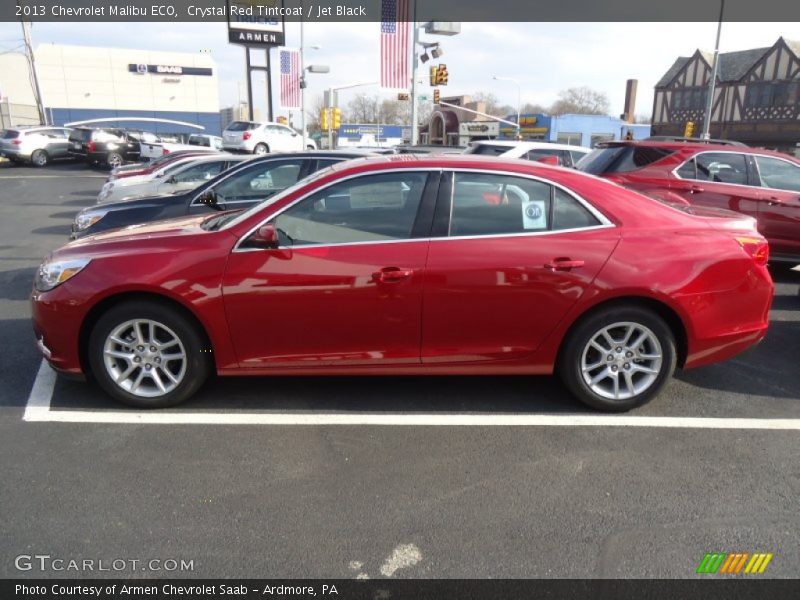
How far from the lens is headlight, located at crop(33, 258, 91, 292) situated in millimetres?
3873

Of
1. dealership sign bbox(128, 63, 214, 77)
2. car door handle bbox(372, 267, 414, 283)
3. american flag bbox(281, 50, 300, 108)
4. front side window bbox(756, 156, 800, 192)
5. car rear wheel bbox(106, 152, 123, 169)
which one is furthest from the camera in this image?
dealership sign bbox(128, 63, 214, 77)

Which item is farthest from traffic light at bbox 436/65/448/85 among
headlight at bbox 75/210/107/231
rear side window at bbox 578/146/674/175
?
headlight at bbox 75/210/107/231

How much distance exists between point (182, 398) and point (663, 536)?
2936 millimetres

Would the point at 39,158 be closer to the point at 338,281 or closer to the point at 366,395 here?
the point at 366,395

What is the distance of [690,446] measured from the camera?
369 cm

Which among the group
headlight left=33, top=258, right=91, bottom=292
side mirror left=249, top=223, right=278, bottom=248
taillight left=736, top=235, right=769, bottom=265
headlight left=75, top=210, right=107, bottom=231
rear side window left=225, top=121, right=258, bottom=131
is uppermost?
rear side window left=225, top=121, right=258, bottom=131

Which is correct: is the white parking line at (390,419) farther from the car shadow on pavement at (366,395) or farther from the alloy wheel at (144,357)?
the alloy wheel at (144,357)

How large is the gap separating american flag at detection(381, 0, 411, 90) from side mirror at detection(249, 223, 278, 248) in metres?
22.1

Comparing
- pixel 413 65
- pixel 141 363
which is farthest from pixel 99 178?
pixel 141 363

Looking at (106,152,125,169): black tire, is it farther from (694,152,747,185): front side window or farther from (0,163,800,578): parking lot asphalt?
(694,152,747,185): front side window

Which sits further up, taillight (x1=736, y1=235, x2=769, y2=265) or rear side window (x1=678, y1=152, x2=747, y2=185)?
rear side window (x1=678, y1=152, x2=747, y2=185)

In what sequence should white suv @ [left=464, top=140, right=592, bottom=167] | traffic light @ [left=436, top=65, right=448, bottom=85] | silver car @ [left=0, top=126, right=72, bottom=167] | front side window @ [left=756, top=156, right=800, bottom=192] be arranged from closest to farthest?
front side window @ [left=756, top=156, right=800, bottom=192] → white suv @ [left=464, top=140, right=592, bottom=167] → traffic light @ [left=436, top=65, right=448, bottom=85] → silver car @ [left=0, top=126, right=72, bottom=167]

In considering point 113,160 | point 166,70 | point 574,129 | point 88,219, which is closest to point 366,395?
point 88,219
